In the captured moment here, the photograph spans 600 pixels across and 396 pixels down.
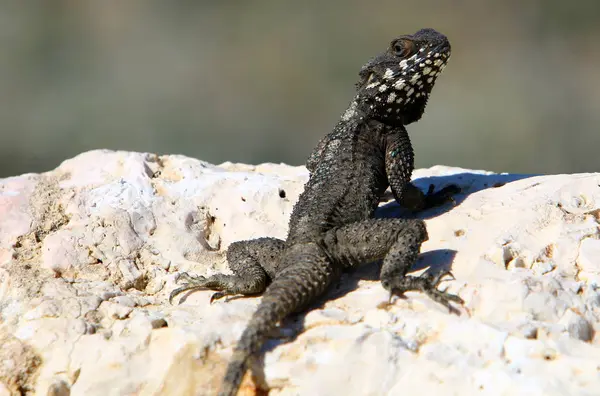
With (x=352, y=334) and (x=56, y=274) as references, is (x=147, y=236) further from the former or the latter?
(x=352, y=334)

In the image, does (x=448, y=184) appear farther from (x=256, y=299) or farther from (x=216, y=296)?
(x=216, y=296)

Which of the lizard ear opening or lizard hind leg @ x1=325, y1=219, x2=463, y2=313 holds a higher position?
the lizard ear opening

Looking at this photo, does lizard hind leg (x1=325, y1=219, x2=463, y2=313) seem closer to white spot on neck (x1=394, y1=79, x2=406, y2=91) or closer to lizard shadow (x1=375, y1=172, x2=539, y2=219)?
lizard shadow (x1=375, y1=172, x2=539, y2=219)

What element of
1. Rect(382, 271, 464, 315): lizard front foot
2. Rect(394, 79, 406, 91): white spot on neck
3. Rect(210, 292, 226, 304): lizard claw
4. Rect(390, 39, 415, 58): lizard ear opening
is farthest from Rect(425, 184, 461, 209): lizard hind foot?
Rect(210, 292, 226, 304): lizard claw

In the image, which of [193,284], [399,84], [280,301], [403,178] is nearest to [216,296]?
[193,284]

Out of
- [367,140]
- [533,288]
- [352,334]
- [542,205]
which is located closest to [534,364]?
[533,288]
